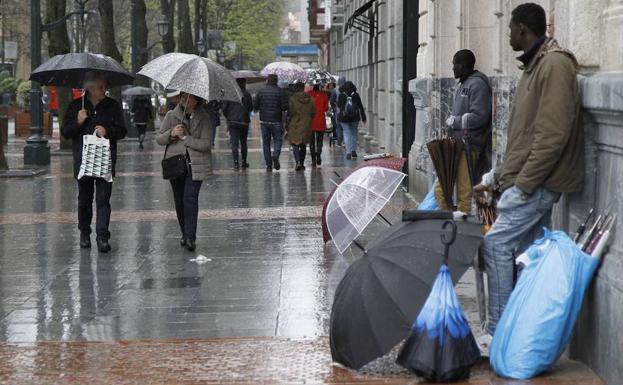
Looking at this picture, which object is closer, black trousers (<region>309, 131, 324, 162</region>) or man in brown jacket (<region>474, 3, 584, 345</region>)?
man in brown jacket (<region>474, 3, 584, 345</region>)

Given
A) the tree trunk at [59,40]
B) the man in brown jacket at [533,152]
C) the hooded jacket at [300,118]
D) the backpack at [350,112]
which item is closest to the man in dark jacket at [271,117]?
the hooded jacket at [300,118]

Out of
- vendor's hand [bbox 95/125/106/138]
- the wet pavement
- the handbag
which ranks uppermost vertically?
vendor's hand [bbox 95/125/106/138]

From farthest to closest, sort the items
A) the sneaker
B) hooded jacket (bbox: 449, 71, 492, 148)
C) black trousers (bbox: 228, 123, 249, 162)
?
black trousers (bbox: 228, 123, 249, 162)
hooded jacket (bbox: 449, 71, 492, 148)
the sneaker

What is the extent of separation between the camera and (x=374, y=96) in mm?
31125

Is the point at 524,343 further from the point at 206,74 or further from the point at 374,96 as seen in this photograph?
the point at 374,96

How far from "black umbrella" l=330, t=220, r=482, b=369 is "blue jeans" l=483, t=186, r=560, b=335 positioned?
7.3 inches

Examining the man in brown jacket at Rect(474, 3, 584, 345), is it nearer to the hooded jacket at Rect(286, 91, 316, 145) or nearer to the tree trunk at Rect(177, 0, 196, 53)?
the hooded jacket at Rect(286, 91, 316, 145)

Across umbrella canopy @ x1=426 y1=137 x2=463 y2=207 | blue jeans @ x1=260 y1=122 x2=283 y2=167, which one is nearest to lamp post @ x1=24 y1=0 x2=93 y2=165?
blue jeans @ x1=260 y1=122 x2=283 y2=167

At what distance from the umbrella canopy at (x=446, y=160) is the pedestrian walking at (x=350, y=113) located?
1600 centimetres

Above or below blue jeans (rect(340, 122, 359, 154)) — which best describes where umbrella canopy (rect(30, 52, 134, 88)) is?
above

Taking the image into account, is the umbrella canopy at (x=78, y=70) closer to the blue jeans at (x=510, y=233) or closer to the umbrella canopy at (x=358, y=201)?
the umbrella canopy at (x=358, y=201)

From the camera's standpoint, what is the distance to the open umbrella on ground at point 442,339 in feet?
20.7

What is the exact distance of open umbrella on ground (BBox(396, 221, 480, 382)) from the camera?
6324 mm

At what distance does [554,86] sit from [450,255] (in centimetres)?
104
